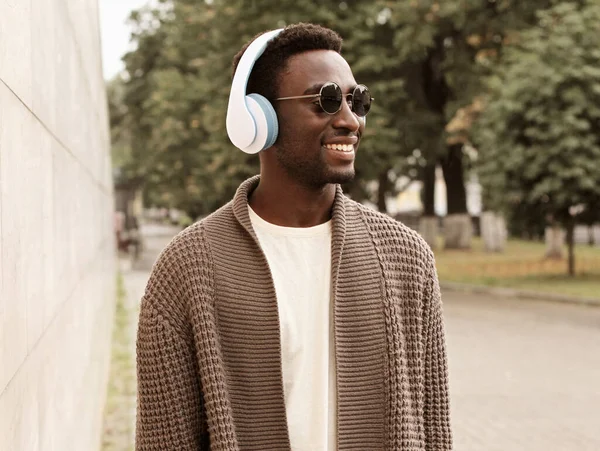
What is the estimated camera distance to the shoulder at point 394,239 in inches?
85.8

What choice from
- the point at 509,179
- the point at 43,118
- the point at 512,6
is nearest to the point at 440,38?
the point at 512,6

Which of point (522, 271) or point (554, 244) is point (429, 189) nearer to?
point (554, 244)

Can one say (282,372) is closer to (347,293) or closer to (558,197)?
(347,293)

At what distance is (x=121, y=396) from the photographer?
28.4 feet

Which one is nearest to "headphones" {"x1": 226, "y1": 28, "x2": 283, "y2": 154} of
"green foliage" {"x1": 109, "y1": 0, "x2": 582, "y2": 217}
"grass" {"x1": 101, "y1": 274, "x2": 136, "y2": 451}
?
"grass" {"x1": 101, "y1": 274, "x2": 136, "y2": 451}

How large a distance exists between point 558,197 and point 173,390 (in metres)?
18.0

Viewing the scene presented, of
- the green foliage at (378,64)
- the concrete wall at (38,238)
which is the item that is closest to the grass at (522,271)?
the green foliage at (378,64)

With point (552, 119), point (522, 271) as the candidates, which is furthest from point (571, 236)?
point (522, 271)

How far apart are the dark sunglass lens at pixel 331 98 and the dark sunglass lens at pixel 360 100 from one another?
70 mm

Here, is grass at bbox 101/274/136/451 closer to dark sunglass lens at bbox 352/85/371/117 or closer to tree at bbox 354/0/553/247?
dark sunglass lens at bbox 352/85/371/117

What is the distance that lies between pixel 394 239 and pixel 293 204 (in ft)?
0.79

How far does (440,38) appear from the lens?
92.7 ft

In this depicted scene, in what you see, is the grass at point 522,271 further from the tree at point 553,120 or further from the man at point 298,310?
the man at point 298,310

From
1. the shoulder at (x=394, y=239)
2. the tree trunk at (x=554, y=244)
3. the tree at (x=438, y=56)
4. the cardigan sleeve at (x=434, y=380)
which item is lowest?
the cardigan sleeve at (x=434, y=380)
